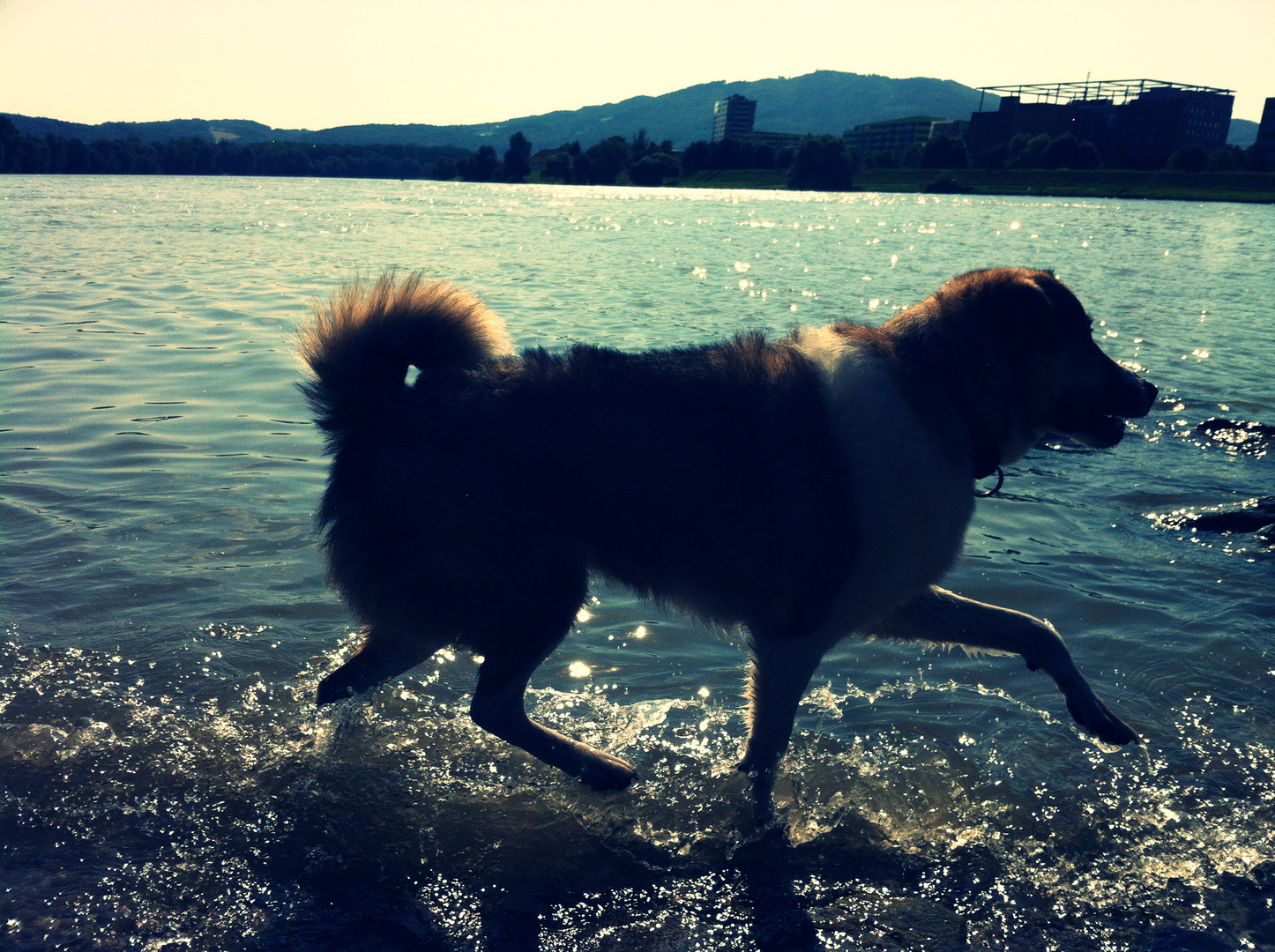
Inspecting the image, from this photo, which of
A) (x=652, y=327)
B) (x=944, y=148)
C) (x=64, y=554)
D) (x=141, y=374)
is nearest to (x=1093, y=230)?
(x=652, y=327)

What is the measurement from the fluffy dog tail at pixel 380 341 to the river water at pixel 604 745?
34.1 inches

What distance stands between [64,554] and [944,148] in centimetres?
11598

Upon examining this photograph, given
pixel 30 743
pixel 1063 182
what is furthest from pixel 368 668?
pixel 1063 182

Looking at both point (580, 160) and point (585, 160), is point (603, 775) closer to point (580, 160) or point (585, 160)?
point (585, 160)

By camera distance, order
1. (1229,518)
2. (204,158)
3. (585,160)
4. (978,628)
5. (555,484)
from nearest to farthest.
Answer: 1. (555,484)
2. (978,628)
3. (1229,518)
4. (204,158)
5. (585,160)

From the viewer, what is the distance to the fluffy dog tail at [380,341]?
3752 millimetres

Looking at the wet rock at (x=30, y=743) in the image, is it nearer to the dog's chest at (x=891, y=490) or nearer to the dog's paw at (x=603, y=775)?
the dog's paw at (x=603, y=775)

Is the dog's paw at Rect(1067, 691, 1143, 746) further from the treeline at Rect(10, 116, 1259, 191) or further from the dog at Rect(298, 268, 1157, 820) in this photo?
the treeline at Rect(10, 116, 1259, 191)

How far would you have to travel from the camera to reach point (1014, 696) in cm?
479

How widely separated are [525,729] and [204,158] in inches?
5134

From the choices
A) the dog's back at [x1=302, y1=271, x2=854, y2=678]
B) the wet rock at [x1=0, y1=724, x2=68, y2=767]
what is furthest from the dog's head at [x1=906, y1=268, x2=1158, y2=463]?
the wet rock at [x1=0, y1=724, x2=68, y2=767]

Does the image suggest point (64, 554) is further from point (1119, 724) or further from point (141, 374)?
point (1119, 724)

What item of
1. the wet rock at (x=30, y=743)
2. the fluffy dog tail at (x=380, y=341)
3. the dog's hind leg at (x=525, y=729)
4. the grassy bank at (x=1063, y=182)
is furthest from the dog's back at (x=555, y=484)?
the grassy bank at (x=1063, y=182)

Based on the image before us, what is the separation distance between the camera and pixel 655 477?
144 inches
